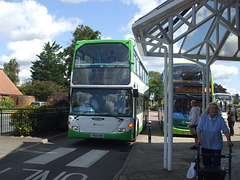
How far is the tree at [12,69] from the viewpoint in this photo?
89625mm

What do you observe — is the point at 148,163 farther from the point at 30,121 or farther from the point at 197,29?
the point at 30,121

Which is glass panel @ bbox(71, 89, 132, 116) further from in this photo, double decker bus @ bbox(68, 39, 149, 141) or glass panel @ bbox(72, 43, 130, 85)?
glass panel @ bbox(72, 43, 130, 85)

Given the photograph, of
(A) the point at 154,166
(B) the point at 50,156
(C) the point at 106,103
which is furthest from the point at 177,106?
(B) the point at 50,156

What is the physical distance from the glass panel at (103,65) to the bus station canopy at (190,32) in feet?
6.34

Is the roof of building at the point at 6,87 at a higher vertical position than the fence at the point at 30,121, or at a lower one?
higher

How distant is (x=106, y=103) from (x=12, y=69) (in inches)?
3471

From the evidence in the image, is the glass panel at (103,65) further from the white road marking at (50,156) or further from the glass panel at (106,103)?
→ the white road marking at (50,156)

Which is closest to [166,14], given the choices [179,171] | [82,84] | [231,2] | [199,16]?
[231,2]

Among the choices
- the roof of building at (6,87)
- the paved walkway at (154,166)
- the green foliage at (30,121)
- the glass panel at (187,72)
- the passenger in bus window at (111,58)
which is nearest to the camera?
the paved walkway at (154,166)

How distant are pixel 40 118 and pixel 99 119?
12.2ft

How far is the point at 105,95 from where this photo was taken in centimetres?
1067

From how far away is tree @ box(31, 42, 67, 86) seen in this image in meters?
77.6

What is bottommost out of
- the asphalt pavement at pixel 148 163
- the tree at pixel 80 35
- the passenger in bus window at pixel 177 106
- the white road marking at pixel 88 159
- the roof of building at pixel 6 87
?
the white road marking at pixel 88 159

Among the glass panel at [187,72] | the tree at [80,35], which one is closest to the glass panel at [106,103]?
the glass panel at [187,72]
